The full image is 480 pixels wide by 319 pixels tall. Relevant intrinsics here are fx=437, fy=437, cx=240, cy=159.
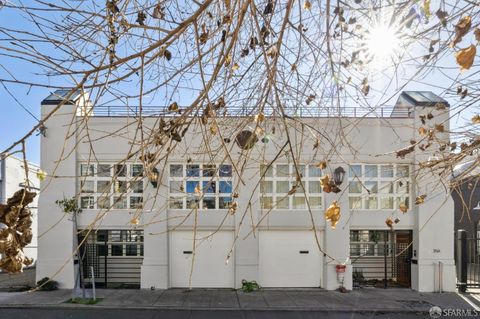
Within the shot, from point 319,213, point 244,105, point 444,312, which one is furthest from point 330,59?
point 319,213

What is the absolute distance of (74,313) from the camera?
11617mm

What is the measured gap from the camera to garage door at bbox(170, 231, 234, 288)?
14.9 m

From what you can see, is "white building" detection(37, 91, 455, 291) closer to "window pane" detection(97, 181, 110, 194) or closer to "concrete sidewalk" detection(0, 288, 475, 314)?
"window pane" detection(97, 181, 110, 194)

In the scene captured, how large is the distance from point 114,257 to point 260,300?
5908 mm

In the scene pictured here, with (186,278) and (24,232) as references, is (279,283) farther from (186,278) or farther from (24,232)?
(24,232)

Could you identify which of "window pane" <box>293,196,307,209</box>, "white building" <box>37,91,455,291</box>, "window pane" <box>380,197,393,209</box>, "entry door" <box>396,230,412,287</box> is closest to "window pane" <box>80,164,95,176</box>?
"white building" <box>37,91,455,291</box>

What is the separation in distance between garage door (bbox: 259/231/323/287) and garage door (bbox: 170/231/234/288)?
4.02 feet

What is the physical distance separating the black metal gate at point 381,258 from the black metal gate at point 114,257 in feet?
25.6

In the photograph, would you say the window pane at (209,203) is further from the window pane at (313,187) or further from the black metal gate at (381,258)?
the black metal gate at (381,258)

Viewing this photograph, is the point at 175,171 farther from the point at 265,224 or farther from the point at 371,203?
the point at 371,203

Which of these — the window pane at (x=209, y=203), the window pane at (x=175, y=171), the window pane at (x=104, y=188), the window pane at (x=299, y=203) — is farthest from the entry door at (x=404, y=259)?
the window pane at (x=104, y=188)

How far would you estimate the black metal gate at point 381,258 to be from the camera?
615 inches

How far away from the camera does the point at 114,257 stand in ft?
52.1

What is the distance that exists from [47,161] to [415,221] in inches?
504
